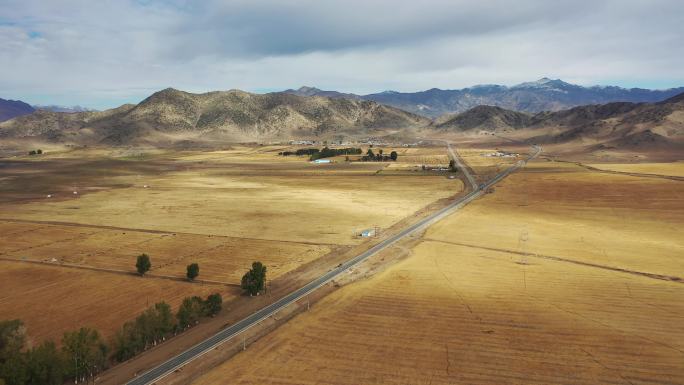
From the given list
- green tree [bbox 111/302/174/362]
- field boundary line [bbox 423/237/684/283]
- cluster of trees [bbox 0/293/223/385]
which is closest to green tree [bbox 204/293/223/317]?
cluster of trees [bbox 0/293/223/385]

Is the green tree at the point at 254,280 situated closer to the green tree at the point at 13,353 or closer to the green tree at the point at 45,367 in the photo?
the green tree at the point at 45,367

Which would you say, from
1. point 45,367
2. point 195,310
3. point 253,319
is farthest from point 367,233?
point 45,367

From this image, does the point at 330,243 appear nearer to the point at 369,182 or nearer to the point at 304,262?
the point at 304,262

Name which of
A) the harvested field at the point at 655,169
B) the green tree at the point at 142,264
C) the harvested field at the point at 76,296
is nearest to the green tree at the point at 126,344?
the harvested field at the point at 76,296

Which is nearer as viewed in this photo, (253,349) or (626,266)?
(253,349)

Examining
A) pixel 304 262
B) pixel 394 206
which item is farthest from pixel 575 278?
pixel 394 206

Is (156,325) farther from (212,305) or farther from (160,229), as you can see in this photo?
(160,229)

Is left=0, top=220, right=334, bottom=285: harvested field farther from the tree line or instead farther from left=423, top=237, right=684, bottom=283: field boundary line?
left=423, top=237, right=684, bottom=283: field boundary line
